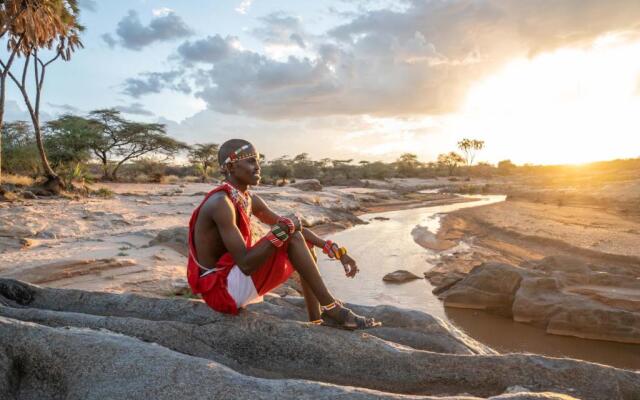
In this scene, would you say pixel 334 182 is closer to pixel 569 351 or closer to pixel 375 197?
pixel 375 197

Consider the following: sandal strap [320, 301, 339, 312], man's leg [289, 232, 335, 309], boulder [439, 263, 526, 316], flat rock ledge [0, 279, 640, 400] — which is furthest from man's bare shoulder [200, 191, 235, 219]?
boulder [439, 263, 526, 316]

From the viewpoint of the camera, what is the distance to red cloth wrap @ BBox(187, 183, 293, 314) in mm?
3344

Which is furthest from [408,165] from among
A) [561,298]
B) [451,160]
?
[561,298]

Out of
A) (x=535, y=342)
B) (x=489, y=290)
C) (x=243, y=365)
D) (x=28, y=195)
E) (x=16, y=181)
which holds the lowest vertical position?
(x=535, y=342)

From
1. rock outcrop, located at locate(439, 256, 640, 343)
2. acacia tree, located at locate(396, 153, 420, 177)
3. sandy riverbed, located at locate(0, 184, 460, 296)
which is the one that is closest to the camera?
rock outcrop, located at locate(439, 256, 640, 343)

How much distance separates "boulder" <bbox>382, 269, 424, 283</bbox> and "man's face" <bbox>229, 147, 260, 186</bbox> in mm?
7361

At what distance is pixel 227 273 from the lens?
132 inches

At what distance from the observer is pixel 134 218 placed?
47.6 feet

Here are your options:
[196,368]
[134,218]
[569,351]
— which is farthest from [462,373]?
[134,218]

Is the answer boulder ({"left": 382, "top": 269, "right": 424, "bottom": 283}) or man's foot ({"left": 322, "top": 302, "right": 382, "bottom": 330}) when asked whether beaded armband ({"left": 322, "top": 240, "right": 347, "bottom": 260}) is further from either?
boulder ({"left": 382, "top": 269, "right": 424, "bottom": 283})

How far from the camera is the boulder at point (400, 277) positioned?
10.3 metres

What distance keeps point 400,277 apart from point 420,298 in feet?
4.25

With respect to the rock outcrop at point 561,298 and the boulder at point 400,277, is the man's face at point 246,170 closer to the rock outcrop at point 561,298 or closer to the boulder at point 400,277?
the rock outcrop at point 561,298

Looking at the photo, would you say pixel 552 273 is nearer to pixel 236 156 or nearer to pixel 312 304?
pixel 312 304
